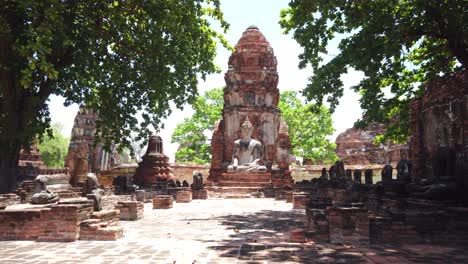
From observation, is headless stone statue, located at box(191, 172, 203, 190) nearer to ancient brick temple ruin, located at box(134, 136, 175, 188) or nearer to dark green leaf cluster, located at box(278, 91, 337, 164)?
ancient brick temple ruin, located at box(134, 136, 175, 188)

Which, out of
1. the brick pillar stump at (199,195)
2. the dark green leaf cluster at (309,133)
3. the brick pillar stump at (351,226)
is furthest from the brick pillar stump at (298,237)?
the dark green leaf cluster at (309,133)

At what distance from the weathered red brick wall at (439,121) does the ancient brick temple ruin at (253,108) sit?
11620 millimetres

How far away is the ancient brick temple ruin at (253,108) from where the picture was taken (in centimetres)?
2631

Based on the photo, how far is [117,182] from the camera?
16828 millimetres

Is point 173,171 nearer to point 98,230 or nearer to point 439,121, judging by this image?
point 439,121

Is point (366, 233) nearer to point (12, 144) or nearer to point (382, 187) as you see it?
point (382, 187)

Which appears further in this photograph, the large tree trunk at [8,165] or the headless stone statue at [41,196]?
the large tree trunk at [8,165]

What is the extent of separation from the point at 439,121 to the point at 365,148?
3038 cm

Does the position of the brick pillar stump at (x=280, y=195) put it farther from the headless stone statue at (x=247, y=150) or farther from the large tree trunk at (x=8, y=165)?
the large tree trunk at (x=8, y=165)

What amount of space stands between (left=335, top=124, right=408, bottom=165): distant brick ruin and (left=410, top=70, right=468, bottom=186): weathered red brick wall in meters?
21.3

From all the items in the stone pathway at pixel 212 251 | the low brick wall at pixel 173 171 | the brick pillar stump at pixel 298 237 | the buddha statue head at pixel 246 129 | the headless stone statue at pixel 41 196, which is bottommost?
the stone pathway at pixel 212 251

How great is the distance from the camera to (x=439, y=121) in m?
13.3

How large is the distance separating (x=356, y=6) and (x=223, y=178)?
14.3m

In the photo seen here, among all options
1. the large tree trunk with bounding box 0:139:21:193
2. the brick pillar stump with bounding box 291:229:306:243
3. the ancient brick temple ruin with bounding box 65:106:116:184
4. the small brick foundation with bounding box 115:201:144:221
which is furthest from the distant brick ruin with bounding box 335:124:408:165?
the large tree trunk with bounding box 0:139:21:193
